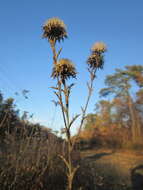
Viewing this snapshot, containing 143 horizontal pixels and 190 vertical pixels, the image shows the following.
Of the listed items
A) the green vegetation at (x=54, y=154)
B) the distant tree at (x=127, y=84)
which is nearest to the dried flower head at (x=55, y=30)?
the green vegetation at (x=54, y=154)

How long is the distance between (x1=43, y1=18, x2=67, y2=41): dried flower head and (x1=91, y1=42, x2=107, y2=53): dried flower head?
388 mm

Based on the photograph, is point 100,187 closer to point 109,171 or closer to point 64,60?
point 109,171

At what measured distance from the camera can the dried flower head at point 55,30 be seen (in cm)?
212

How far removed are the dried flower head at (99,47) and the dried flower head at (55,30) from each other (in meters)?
0.39

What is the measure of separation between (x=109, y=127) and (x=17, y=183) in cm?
1900

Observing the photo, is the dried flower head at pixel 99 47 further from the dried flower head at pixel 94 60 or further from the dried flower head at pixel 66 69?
the dried flower head at pixel 66 69

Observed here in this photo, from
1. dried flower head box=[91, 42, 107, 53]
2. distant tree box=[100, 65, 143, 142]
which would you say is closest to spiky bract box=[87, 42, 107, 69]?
dried flower head box=[91, 42, 107, 53]

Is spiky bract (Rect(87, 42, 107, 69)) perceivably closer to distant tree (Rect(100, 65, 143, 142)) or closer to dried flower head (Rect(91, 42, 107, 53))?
dried flower head (Rect(91, 42, 107, 53))

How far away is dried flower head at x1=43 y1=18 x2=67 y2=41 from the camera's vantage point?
83.3 inches

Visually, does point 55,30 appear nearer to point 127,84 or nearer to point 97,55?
point 97,55

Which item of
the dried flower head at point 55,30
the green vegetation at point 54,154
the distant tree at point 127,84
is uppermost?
the distant tree at point 127,84

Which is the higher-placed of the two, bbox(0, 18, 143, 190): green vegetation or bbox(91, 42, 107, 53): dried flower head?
bbox(91, 42, 107, 53): dried flower head

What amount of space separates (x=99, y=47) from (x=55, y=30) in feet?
1.89

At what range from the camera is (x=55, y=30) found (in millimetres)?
2141
